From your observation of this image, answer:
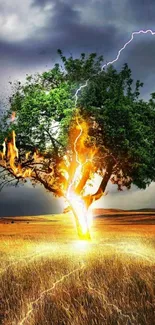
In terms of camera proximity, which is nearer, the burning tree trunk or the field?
the field

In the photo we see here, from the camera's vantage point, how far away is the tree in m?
29.0

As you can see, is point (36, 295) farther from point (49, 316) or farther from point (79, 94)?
point (79, 94)

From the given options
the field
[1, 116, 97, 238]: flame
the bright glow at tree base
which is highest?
[1, 116, 97, 238]: flame

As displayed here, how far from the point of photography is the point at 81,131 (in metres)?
28.5

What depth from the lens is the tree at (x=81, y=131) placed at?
29.0 m

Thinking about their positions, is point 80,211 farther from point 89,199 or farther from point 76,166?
point 76,166

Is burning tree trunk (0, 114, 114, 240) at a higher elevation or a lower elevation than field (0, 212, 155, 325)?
higher

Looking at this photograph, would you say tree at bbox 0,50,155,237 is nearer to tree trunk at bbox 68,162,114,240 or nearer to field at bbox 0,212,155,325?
tree trunk at bbox 68,162,114,240

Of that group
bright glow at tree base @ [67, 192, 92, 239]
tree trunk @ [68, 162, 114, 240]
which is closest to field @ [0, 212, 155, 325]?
bright glow at tree base @ [67, 192, 92, 239]

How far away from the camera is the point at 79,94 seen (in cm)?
2989

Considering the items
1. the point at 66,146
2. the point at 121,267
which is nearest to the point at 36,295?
the point at 121,267

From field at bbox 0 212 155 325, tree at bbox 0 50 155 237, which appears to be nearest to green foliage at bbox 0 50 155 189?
tree at bbox 0 50 155 237

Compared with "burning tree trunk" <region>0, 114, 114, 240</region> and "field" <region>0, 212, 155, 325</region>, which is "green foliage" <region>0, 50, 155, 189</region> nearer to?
"burning tree trunk" <region>0, 114, 114, 240</region>

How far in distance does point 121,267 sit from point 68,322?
6730mm
